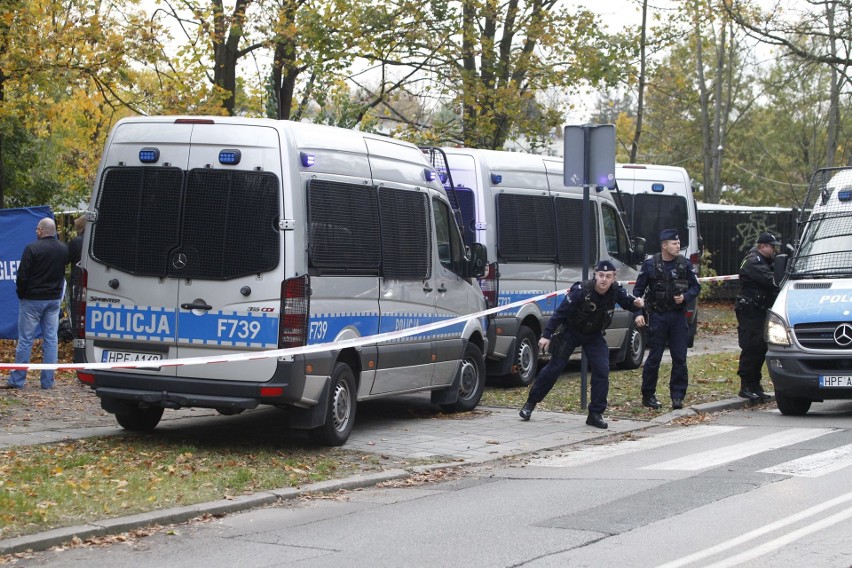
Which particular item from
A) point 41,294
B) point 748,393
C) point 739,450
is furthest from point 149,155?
point 748,393

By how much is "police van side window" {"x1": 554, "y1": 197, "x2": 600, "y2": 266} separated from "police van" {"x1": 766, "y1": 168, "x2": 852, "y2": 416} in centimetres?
365

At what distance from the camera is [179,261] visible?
33.1 feet

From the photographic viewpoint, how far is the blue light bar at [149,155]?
10227 millimetres

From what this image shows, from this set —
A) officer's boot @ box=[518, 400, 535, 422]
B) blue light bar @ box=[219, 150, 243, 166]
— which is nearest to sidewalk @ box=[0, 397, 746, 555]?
officer's boot @ box=[518, 400, 535, 422]

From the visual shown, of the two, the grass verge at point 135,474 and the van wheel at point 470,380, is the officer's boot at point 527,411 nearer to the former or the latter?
the van wheel at point 470,380

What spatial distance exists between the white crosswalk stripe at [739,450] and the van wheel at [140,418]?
4494 mm

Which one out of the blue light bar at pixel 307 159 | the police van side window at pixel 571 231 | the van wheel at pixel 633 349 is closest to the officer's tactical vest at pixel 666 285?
the police van side window at pixel 571 231

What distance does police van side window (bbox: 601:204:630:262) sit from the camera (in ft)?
57.9

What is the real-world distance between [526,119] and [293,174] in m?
15.6

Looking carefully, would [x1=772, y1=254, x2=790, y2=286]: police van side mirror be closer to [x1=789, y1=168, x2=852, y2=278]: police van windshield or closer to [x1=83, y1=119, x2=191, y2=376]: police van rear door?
[x1=789, y1=168, x2=852, y2=278]: police van windshield

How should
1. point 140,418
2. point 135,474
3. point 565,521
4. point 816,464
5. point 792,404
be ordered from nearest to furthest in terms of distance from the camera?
point 565,521, point 135,474, point 816,464, point 140,418, point 792,404

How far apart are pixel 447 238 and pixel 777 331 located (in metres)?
3.63

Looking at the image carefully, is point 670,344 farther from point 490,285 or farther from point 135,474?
point 135,474

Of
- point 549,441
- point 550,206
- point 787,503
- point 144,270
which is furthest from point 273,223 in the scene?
point 550,206
